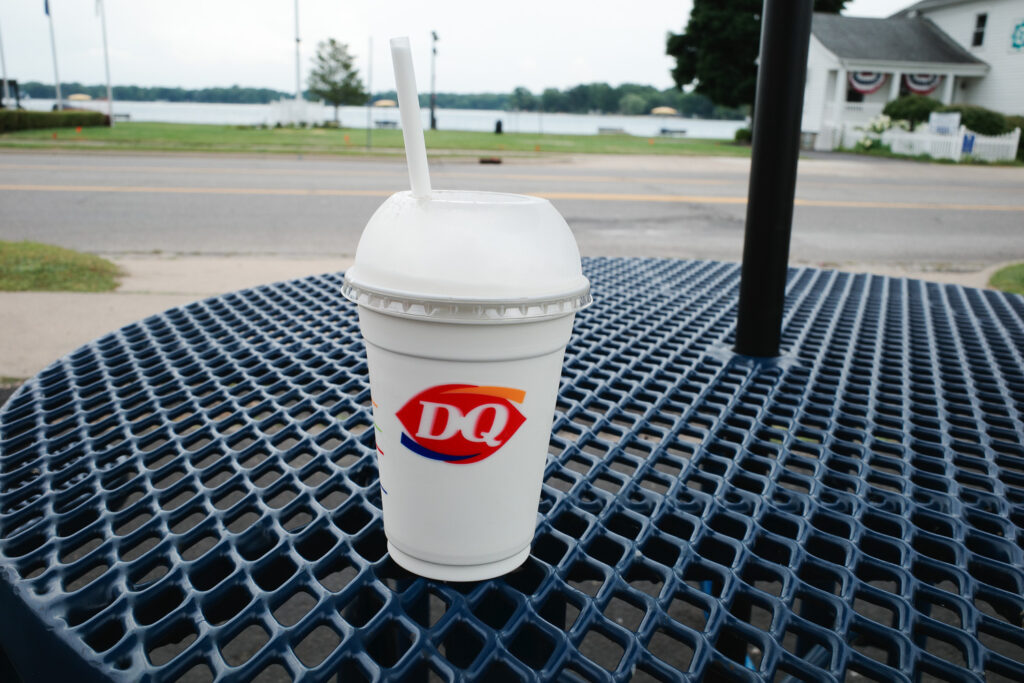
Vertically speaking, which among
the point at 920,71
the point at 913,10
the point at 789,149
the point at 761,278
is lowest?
the point at 761,278

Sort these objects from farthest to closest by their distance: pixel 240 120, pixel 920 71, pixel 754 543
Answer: pixel 240 120, pixel 920 71, pixel 754 543

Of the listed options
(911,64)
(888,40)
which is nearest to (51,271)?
(911,64)

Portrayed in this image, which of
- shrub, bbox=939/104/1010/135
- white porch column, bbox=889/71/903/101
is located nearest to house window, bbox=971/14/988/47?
white porch column, bbox=889/71/903/101

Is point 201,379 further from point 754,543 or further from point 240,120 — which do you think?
point 240,120

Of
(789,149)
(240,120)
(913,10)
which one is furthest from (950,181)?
(240,120)

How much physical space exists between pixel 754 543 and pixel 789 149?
114cm

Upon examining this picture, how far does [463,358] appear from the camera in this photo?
0.84 metres

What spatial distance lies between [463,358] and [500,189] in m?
10.4

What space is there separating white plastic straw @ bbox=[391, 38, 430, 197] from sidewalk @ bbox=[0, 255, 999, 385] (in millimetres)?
3190

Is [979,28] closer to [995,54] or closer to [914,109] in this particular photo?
[995,54]

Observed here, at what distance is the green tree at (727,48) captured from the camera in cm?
3159

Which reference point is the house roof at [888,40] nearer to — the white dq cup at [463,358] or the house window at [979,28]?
the house window at [979,28]

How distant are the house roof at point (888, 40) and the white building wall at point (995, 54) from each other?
49cm

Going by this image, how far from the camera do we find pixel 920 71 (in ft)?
93.2
